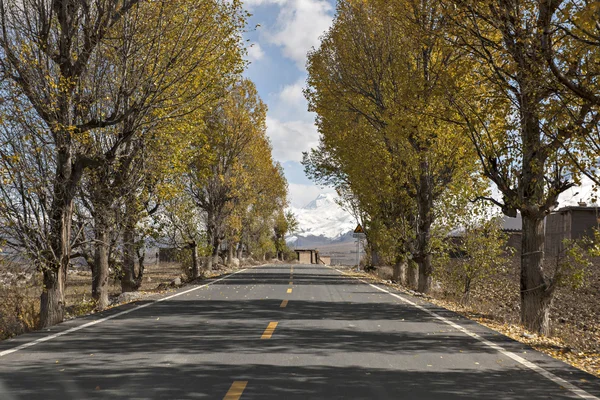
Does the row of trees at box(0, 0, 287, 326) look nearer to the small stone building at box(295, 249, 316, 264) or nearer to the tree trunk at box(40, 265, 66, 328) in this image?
the tree trunk at box(40, 265, 66, 328)

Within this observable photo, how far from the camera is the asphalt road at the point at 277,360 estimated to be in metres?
6.23

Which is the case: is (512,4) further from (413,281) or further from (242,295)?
(413,281)

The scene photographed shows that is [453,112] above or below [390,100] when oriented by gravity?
below

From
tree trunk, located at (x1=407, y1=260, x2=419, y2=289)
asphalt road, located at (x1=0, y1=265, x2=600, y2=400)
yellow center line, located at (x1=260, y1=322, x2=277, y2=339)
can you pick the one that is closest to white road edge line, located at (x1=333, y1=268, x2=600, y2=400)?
asphalt road, located at (x1=0, y1=265, x2=600, y2=400)

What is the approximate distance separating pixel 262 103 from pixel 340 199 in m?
8.02

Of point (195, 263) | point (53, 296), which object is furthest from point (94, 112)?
point (195, 263)

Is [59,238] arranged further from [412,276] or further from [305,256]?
[305,256]

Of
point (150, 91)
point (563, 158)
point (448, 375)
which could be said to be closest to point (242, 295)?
point (150, 91)

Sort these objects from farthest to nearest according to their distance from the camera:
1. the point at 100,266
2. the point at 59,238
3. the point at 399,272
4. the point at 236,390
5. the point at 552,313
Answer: the point at 399,272, the point at 552,313, the point at 100,266, the point at 59,238, the point at 236,390

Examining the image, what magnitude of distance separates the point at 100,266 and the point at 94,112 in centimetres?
500

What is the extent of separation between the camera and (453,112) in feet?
48.5

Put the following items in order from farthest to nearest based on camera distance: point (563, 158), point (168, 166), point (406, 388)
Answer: point (168, 166), point (563, 158), point (406, 388)

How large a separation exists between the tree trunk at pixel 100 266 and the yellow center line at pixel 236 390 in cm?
1281

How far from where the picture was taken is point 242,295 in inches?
692
